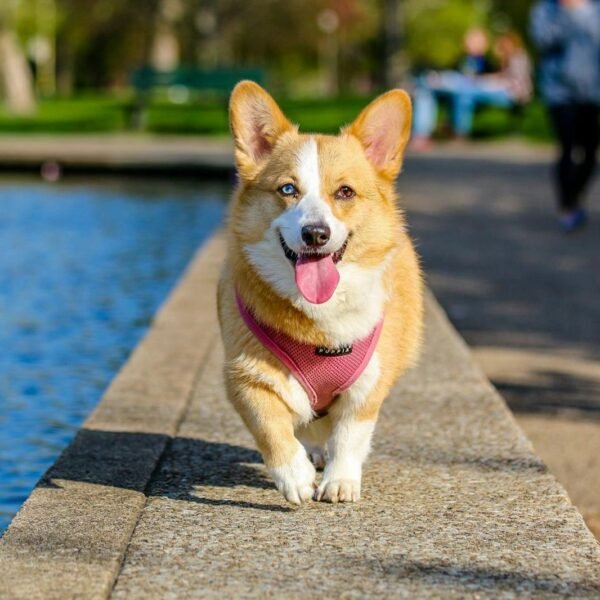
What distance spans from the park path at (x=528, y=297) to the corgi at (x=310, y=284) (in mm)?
1217

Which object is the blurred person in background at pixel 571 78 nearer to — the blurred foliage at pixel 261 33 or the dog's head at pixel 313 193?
the dog's head at pixel 313 193

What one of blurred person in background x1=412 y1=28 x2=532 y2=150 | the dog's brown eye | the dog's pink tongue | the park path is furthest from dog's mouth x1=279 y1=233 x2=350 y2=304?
blurred person in background x1=412 y1=28 x2=532 y2=150

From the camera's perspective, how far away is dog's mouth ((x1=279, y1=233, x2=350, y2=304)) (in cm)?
427

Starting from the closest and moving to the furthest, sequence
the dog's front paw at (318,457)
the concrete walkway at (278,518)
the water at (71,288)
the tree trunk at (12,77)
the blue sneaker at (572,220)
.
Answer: the concrete walkway at (278,518), the dog's front paw at (318,457), the water at (71,288), the blue sneaker at (572,220), the tree trunk at (12,77)

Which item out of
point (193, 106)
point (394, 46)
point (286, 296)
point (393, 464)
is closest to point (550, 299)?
point (393, 464)

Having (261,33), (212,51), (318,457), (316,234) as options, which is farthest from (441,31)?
(316,234)

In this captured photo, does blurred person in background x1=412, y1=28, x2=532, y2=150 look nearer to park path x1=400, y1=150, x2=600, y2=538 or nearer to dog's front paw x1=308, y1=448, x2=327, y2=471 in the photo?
park path x1=400, y1=150, x2=600, y2=538

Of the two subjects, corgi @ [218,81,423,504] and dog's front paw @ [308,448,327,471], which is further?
dog's front paw @ [308,448,327,471]

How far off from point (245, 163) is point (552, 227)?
9525mm

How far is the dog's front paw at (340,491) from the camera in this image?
4391mm

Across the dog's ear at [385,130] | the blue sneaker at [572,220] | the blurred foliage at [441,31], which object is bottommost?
the blurred foliage at [441,31]

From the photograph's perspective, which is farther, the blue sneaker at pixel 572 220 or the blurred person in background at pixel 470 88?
the blurred person in background at pixel 470 88

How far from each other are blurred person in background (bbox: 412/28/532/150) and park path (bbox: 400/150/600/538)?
6598 millimetres

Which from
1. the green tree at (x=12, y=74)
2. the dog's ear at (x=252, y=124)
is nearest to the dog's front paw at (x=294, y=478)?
the dog's ear at (x=252, y=124)
